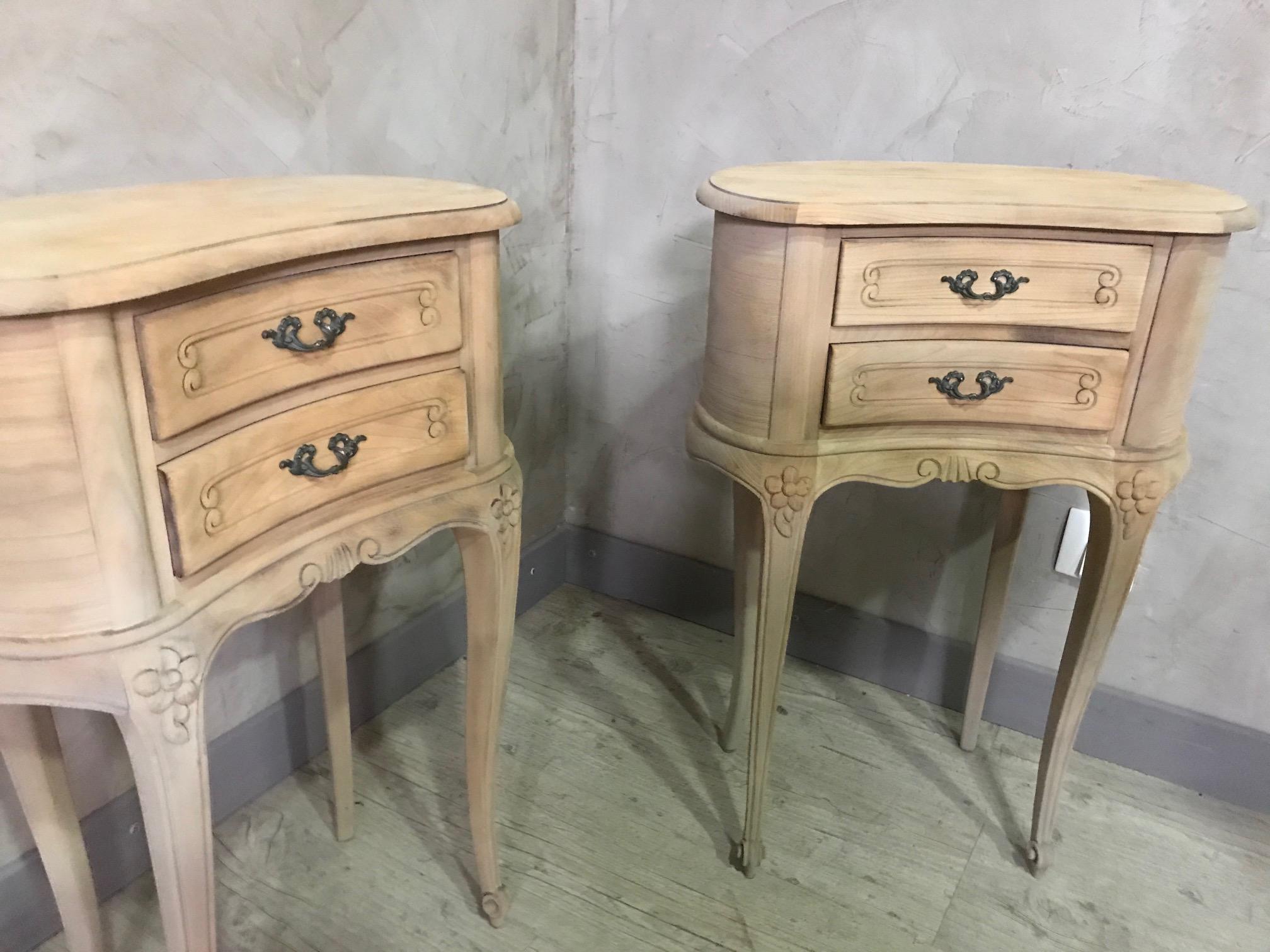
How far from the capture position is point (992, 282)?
3.10 ft

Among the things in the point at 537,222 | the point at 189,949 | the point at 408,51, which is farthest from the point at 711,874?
the point at 408,51

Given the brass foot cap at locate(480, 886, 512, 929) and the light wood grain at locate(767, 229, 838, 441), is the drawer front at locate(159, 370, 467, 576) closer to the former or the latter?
the light wood grain at locate(767, 229, 838, 441)

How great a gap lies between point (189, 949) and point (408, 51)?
1.11m

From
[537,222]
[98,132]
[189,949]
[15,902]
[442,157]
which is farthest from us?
[537,222]

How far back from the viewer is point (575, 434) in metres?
1.85

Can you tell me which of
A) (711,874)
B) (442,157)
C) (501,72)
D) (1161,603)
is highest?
(501,72)

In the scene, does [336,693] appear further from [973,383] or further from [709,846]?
[973,383]

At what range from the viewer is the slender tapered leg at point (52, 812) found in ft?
3.05

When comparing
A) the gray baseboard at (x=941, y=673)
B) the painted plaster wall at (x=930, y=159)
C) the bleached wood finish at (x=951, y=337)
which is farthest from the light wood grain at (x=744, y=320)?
the gray baseboard at (x=941, y=673)

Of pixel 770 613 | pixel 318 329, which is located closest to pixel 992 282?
pixel 770 613

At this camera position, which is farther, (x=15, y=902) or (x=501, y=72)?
(x=501, y=72)

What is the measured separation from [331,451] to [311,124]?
59 centimetres

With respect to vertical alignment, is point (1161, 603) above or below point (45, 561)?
below

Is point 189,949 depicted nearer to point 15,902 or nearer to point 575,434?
point 15,902
